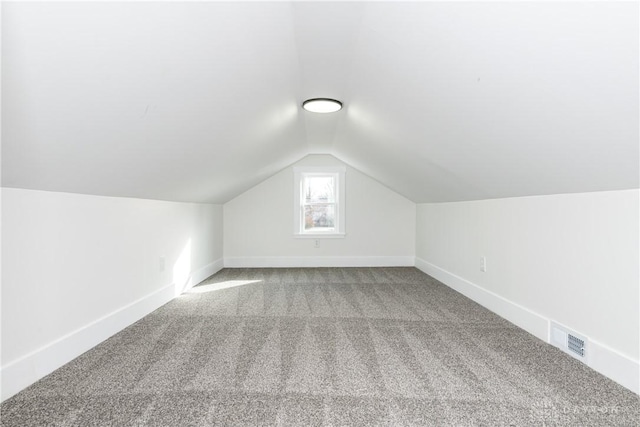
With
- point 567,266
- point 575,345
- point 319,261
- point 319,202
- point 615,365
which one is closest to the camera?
point 615,365

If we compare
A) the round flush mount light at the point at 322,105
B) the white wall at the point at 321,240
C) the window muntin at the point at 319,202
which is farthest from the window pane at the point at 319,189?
the round flush mount light at the point at 322,105

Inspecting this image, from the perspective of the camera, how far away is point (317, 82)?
2.55 metres

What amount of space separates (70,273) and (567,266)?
3.07m

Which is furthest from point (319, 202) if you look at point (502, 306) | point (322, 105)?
point (502, 306)

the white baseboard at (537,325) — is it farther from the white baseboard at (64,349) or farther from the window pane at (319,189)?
the white baseboard at (64,349)

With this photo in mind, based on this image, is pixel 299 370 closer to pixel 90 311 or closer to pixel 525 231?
pixel 90 311

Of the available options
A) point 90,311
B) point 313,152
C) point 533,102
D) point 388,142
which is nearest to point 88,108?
point 90,311

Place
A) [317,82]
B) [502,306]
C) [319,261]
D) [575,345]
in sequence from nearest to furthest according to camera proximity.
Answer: [575,345], [317,82], [502,306], [319,261]

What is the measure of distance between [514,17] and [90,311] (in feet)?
9.02

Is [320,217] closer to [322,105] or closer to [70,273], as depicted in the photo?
[322,105]

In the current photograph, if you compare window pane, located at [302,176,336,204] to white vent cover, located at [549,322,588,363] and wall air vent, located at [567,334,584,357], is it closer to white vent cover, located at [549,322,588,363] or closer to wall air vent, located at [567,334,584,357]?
white vent cover, located at [549,322,588,363]

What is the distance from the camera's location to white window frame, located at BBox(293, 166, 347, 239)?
19.3 feet

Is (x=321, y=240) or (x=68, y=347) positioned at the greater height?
(x=321, y=240)

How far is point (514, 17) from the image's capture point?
Result: 4.17 feet
